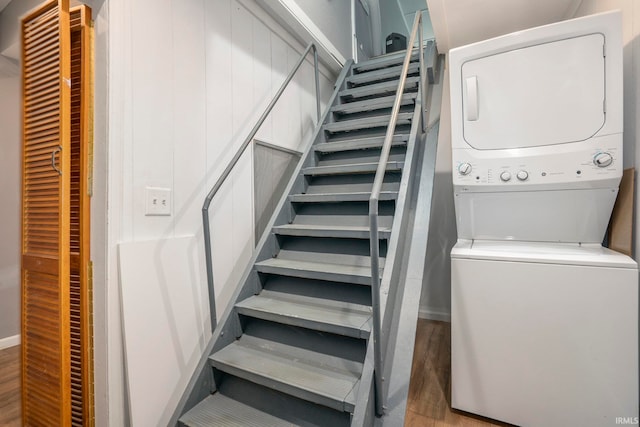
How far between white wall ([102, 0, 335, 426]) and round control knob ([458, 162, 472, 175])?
143 cm

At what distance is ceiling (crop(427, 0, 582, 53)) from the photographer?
6.98ft

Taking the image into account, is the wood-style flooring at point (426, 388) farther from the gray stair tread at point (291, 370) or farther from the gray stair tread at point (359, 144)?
the gray stair tread at point (359, 144)

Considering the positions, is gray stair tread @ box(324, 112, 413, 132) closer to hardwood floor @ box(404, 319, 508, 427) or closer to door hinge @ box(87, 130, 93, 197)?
door hinge @ box(87, 130, 93, 197)

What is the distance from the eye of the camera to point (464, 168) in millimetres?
1720

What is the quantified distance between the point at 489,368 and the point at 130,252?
6.34 ft

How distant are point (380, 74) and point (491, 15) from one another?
40.7 inches

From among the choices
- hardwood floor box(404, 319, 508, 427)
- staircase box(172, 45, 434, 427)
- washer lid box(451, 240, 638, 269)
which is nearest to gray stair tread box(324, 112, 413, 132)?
staircase box(172, 45, 434, 427)

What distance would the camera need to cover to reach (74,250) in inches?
54.8

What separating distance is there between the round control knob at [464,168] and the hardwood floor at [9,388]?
2.99 meters

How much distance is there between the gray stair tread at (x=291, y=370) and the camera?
3.97ft

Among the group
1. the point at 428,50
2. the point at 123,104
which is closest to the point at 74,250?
the point at 123,104

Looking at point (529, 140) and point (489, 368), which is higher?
point (529, 140)

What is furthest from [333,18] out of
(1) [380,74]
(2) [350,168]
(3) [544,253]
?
(3) [544,253]

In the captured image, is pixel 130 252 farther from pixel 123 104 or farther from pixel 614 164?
pixel 614 164
